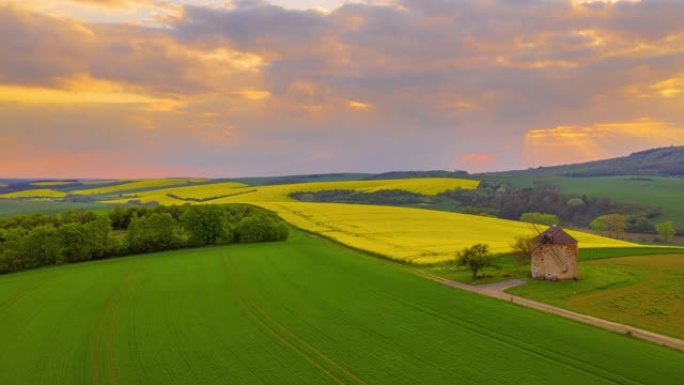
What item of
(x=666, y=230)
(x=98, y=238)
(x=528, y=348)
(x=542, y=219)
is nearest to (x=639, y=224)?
(x=666, y=230)

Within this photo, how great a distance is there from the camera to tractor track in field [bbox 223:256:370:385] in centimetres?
2312

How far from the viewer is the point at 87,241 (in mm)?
67438

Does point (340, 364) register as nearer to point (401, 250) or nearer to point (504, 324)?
point (504, 324)

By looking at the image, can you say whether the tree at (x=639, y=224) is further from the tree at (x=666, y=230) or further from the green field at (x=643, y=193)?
the tree at (x=666, y=230)

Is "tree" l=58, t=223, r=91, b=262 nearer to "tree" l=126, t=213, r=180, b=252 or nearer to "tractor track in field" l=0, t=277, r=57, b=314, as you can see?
"tree" l=126, t=213, r=180, b=252

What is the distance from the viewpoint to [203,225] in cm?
7775

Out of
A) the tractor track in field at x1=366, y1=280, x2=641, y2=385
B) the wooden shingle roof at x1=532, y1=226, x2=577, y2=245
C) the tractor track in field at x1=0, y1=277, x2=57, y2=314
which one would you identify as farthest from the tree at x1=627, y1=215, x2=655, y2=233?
the tractor track in field at x1=0, y1=277, x2=57, y2=314

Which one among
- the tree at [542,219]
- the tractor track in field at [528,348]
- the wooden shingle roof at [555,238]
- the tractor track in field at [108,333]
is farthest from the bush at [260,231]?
the tree at [542,219]

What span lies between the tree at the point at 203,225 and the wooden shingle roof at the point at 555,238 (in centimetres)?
4989

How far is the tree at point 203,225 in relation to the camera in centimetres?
7706

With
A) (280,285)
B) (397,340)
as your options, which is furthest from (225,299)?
(397,340)

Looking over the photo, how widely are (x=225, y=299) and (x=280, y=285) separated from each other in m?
6.06

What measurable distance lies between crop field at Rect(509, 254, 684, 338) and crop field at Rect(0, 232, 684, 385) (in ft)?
16.6

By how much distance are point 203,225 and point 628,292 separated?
60211mm
